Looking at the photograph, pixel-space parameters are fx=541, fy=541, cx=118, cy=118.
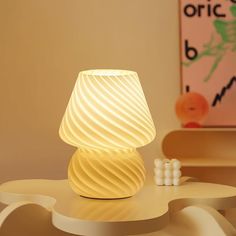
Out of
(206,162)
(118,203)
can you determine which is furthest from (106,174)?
(206,162)

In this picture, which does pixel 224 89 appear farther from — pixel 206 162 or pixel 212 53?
pixel 206 162

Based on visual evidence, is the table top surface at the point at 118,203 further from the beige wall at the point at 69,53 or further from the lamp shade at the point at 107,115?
the beige wall at the point at 69,53

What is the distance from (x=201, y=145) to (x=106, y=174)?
0.75 metres

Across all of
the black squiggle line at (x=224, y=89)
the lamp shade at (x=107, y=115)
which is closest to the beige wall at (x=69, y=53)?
the black squiggle line at (x=224, y=89)

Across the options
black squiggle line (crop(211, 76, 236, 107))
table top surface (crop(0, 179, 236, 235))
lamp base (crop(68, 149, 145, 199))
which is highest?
black squiggle line (crop(211, 76, 236, 107))

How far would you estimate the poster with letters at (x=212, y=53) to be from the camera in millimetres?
2162

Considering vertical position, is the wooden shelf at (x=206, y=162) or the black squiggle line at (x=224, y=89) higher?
the black squiggle line at (x=224, y=89)

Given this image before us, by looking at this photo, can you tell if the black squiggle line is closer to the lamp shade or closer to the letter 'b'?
the letter 'b'

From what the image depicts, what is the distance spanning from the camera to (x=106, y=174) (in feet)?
5.17

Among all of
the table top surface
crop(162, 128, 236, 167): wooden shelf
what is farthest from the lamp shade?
crop(162, 128, 236, 167): wooden shelf

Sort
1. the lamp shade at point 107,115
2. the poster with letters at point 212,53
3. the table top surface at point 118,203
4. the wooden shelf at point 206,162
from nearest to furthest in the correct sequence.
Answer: the table top surface at point 118,203 → the lamp shade at point 107,115 → the wooden shelf at point 206,162 → the poster with letters at point 212,53

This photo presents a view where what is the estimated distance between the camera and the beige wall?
2215 millimetres

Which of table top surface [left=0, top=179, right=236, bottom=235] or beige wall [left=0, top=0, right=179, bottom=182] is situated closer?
table top surface [left=0, top=179, right=236, bottom=235]

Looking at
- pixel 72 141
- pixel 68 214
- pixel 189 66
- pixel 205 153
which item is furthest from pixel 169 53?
pixel 68 214
